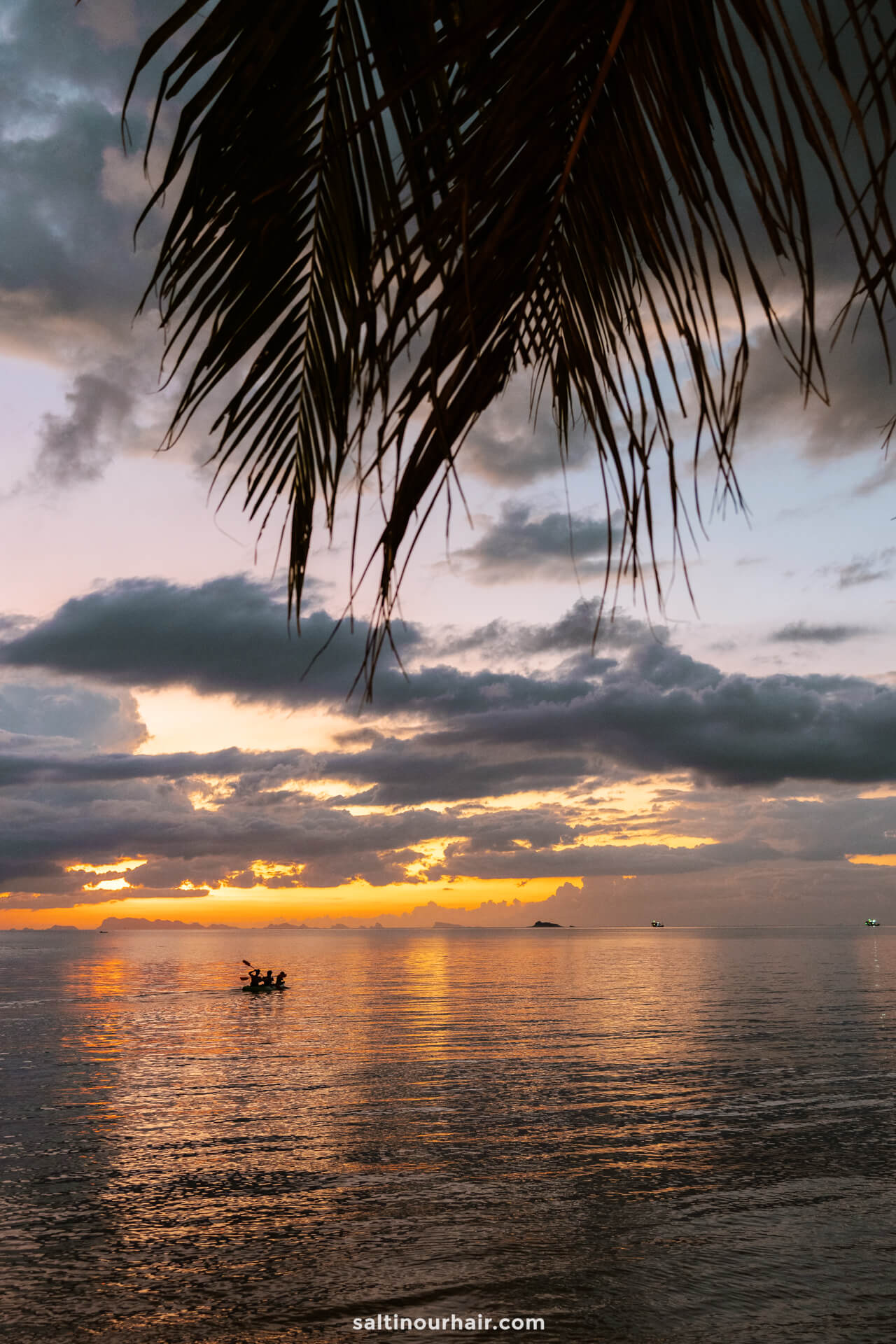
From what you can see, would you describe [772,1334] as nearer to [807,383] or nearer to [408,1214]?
[408,1214]

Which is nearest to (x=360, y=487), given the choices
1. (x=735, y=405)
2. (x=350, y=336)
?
(x=350, y=336)

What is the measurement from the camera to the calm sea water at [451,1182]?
1523 cm

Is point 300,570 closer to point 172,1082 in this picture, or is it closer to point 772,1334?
point 772,1334

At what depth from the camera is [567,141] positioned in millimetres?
1439

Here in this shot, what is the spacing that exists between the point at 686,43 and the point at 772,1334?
17.5 m

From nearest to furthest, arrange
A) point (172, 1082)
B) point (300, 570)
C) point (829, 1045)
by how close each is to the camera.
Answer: point (300, 570) → point (172, 1082) → point (829, 1045)


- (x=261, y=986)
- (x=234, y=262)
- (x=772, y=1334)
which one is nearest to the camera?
(x=234, y=262)

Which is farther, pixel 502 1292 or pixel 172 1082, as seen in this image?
pixel 172 1082

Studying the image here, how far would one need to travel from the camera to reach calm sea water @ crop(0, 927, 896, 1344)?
15227mm

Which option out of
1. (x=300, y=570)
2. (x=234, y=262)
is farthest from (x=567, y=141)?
(x=300, y=570)

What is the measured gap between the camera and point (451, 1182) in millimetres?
21641

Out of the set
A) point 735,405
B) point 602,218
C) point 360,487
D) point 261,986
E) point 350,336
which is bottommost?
point 261,986

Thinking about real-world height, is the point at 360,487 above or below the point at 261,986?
above

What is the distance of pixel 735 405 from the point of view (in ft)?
4.61
